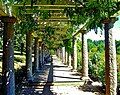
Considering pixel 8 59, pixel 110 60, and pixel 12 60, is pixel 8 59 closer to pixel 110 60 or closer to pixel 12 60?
pixel 12 60

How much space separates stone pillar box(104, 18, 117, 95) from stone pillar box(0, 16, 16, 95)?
145 inches

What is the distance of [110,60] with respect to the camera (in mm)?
11055

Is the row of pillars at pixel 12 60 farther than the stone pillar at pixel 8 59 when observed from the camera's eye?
No

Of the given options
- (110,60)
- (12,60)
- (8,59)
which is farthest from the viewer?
(12,60)

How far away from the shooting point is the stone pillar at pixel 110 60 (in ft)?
36.0

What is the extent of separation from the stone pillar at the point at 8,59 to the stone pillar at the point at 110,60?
3687mm

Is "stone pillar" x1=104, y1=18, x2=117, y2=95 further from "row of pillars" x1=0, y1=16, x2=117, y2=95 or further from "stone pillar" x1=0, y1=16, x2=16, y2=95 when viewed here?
"stone pillar" x1=0, y1=16, x2=16, y2=95

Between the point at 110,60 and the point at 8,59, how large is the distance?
12.8 feet

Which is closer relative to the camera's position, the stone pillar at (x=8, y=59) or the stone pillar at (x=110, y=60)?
the stone pillar at (x=110, y=60)

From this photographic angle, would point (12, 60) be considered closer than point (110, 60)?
No

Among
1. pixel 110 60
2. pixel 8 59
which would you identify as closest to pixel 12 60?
pixel 8 59

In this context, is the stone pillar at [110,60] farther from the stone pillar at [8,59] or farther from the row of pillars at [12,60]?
the stone pillar at [8,59]

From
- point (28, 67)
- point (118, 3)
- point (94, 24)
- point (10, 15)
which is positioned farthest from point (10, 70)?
point (28, 67)

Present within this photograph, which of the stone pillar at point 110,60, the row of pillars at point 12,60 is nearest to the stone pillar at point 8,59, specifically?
the row of pillars at point 12,60
